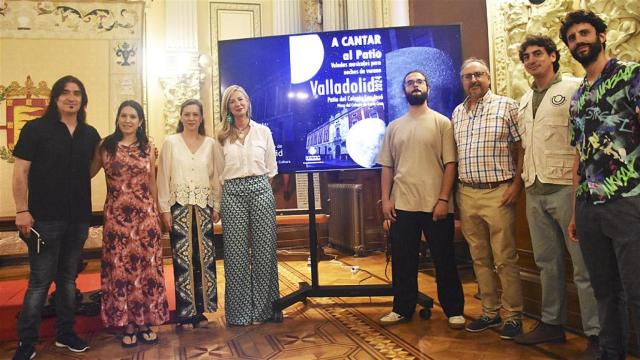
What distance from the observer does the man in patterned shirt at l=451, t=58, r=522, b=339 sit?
2.53 meters

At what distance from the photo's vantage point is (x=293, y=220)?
18.9ft

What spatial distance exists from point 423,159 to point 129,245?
166 cm

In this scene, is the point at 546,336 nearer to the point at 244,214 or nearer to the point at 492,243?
the point at 492,243

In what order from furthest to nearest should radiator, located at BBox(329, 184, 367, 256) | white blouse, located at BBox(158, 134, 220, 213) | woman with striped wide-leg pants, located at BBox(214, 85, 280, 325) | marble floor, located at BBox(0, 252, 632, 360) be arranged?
1. radiator, located at BBox(329, 184, 367, 256)
2. woman with striped wide-leg pants, located at BBox(214, 85, 280, 325)
3. white blouse, located at BBox(158, 134, 220, 213)
4. marble floor, located at BBox(0, 252, 632, 360)

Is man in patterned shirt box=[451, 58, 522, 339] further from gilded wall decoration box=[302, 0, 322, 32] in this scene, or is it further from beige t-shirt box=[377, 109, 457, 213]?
gilded wall decoration box=[302, 0, 322, 32]

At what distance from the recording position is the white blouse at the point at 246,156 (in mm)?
2871

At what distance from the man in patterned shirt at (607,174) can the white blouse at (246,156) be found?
1.68m

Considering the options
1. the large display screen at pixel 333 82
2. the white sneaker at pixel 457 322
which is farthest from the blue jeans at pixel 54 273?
the white sneaker at pixel 457 322

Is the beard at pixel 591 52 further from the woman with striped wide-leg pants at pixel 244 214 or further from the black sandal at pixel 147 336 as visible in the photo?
the black sandal at pixel 147 336

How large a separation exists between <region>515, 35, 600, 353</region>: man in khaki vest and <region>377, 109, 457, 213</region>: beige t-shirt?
0.46 m

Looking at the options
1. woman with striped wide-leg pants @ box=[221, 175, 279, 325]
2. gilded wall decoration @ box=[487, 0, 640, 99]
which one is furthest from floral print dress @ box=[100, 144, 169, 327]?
gilded wall decoration @ box=[487, 0, 640, 99]

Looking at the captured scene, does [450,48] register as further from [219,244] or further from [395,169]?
[219,244]

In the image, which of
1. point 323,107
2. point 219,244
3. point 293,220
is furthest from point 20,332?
point 293,220

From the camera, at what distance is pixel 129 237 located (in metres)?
2.59
